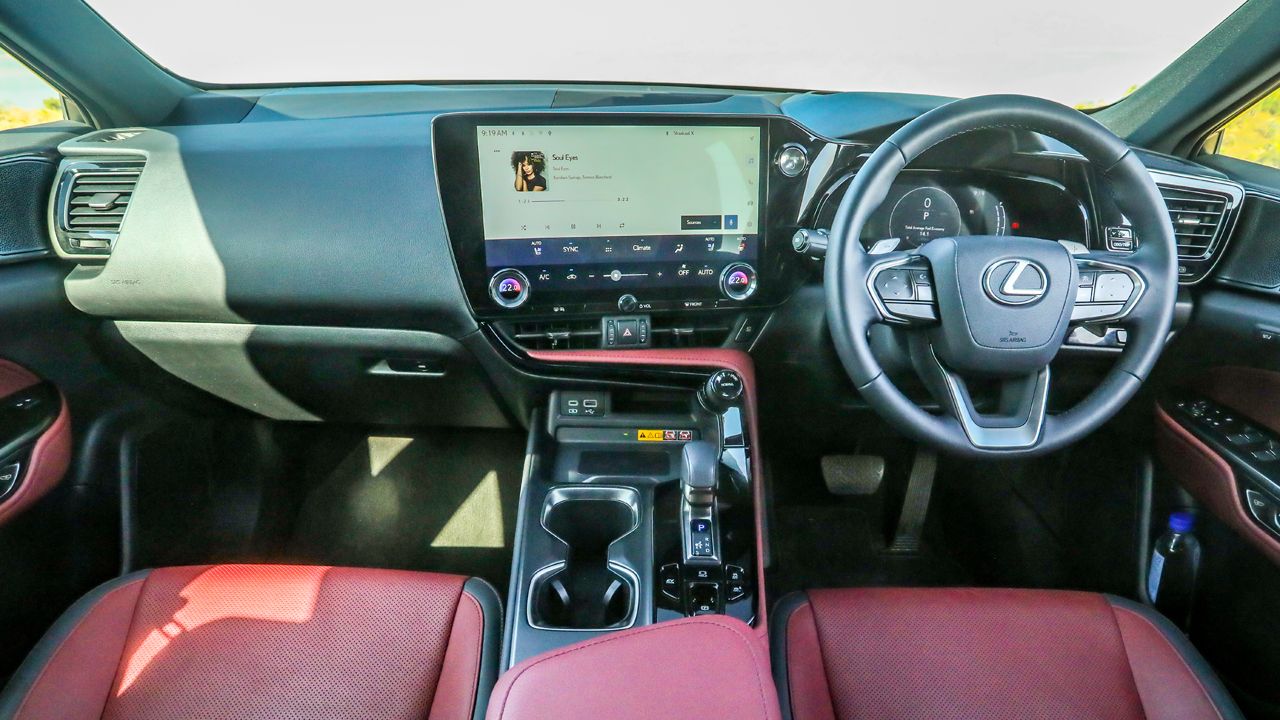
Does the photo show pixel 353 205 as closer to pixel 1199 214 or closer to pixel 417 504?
pixel 417 504

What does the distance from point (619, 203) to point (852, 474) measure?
1.34 metres

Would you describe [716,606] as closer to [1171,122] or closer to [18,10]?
[1171,122]

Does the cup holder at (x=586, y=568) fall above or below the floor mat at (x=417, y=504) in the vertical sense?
above

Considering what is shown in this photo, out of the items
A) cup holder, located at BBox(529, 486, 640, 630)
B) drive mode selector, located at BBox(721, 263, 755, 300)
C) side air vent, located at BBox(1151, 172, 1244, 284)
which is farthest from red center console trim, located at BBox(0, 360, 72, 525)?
side air vent, located at BBox(1151, 172, 1244, 284)

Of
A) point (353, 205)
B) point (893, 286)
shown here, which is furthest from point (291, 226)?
point (893, 286)

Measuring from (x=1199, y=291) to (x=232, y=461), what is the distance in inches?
103

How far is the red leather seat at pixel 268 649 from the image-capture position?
137 centimetres

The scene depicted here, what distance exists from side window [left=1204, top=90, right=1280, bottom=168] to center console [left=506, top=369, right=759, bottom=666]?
4.56 ft

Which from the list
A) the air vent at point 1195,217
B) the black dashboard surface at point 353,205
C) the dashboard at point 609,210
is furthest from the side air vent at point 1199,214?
the dashboard at point 609,210

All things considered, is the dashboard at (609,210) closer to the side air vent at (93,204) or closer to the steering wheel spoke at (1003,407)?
the steering wheel spoke at (1003,407)

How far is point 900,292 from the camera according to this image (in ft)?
4.72

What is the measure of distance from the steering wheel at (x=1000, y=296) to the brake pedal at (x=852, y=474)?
1.17 metres

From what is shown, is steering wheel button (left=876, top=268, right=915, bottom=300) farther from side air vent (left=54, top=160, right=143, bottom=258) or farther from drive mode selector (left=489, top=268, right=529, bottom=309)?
side air vent (left=54, top=160, right=143, bottom=258)

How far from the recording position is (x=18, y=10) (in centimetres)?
173
